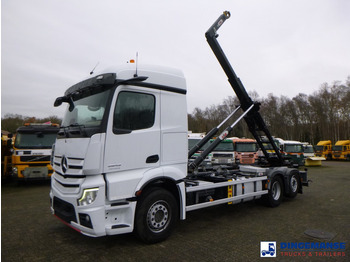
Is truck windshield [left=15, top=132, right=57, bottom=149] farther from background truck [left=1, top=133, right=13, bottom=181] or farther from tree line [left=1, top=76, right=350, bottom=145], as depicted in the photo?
tree line [left=1, top=76, right=350, bottom=145]

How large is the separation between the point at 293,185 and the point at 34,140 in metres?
10.4

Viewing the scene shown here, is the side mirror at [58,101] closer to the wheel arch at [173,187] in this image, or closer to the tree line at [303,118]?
the wheel arch at [173,187]

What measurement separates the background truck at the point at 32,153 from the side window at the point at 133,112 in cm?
778

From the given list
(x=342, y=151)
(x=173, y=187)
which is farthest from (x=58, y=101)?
(x=342, y=151)

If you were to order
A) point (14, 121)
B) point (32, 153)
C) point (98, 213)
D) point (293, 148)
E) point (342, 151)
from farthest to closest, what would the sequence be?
point (14, 121) < point (342, 151) < point (293, 148) < point (32, 153) < point (98, 213)

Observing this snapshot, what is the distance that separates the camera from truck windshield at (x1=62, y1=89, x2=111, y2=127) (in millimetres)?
3849

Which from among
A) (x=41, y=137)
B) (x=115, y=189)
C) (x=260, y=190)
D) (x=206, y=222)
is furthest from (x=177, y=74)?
(x=41, y=137)

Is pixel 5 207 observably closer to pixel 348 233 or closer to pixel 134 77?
pixel 134 77

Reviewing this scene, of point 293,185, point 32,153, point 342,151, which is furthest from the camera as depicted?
point 342,151

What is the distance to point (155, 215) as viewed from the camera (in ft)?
13.9

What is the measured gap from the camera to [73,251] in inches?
158

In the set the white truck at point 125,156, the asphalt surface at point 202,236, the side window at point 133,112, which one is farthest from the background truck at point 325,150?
the side window at point 133,112

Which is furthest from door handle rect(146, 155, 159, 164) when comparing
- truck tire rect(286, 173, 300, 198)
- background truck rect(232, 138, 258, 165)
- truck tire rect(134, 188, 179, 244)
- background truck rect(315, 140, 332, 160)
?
background truck rect(315, 140, 332, 160)

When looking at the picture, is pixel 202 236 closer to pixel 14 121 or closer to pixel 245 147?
pixel 245 147
